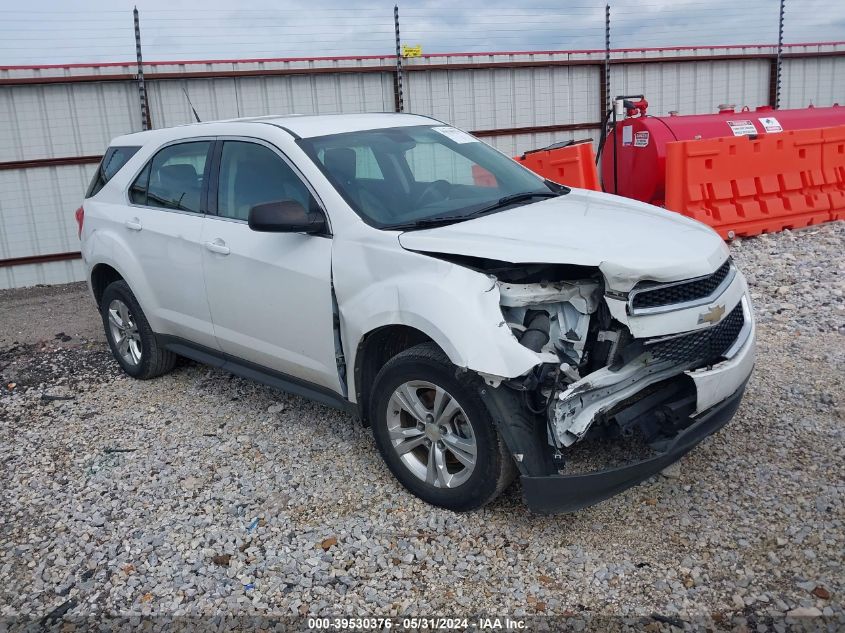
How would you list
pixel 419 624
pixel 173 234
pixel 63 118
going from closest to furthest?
1. pixel 419 624
2. pixel 173 234
3. pixel 63 118

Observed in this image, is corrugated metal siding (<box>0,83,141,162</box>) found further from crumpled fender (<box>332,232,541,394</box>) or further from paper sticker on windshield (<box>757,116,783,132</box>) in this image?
paper sticker on windshield (<box>757,116,783,132</box>)

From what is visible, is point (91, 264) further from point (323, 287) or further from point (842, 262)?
point (842, 262)

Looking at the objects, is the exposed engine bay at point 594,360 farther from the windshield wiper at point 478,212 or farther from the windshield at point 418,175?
the windshield at point 418,175

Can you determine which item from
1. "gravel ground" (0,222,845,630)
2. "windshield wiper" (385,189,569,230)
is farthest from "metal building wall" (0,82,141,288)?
"windshield wiper" (385,189,569,230)

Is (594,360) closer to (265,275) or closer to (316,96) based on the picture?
(265,275)

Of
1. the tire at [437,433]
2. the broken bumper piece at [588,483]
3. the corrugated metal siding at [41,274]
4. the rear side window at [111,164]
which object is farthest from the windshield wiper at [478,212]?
the corrugated metal siding at [41,274]

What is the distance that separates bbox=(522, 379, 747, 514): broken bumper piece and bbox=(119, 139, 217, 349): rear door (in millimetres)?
2487

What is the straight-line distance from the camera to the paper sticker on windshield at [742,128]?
33.9 ft

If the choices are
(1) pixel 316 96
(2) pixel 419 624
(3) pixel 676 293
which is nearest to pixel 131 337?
(2) pixel 419 624

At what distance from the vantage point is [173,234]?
194 inches

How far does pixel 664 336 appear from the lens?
3293mm

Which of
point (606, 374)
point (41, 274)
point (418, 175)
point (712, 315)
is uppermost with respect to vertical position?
point (418, 175)

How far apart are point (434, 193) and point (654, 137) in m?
6.18

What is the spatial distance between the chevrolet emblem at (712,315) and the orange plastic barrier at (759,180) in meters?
5.51
